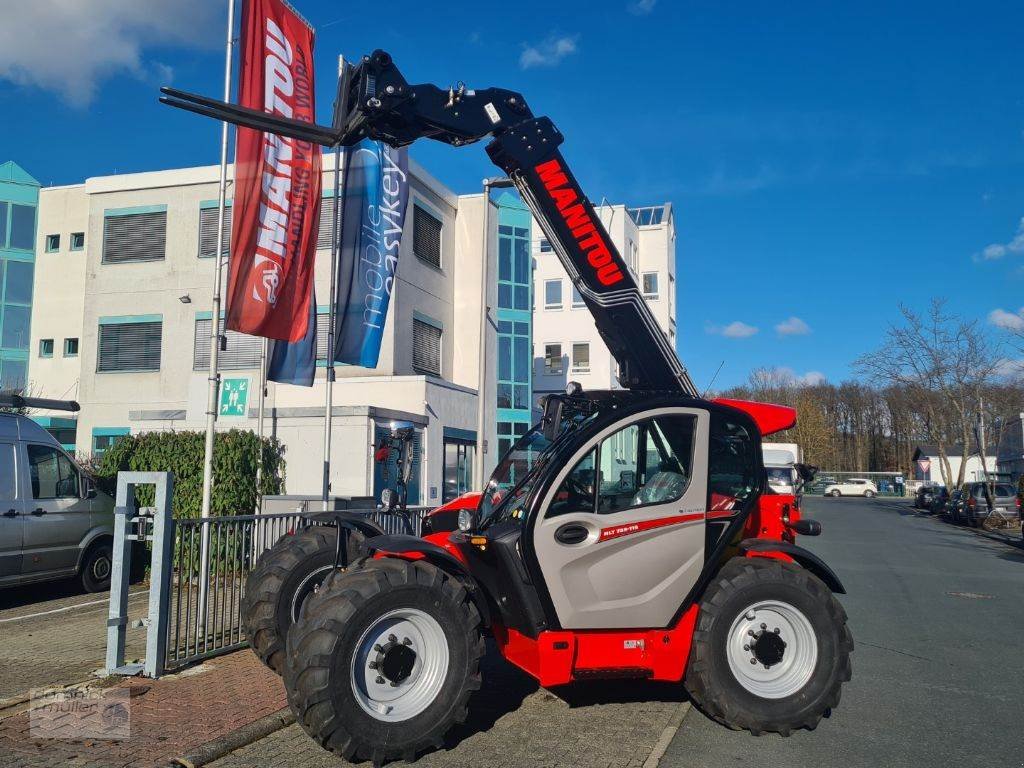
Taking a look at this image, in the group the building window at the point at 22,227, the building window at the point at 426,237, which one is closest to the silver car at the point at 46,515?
the building window at the point at 426,237

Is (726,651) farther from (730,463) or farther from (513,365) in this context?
(513,365)

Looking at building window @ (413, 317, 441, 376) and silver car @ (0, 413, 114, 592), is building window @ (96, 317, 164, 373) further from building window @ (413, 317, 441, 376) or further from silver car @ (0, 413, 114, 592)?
silver car @ (0, 413, 114, 592)

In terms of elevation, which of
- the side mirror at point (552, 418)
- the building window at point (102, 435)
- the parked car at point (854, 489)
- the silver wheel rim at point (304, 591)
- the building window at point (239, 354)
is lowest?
the parked car at point (854, 489)

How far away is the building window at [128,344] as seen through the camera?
25.0 meters

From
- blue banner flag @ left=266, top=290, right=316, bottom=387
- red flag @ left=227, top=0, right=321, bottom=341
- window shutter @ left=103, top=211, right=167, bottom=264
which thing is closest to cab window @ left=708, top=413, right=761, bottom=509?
red flag @ left=227, top=0, right=321, bottom=341

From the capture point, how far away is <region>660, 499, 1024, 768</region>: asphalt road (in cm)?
533

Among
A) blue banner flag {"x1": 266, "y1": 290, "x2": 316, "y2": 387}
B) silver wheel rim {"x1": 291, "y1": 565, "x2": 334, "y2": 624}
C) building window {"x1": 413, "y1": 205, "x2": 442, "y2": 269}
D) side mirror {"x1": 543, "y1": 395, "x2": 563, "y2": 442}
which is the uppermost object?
building window {"x1": 413, "y1": 205, "x2": 442, "y2": 269}

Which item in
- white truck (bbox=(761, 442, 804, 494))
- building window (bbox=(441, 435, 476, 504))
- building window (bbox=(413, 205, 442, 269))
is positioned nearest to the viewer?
building window (bbox=(441, 435, 476, 504))

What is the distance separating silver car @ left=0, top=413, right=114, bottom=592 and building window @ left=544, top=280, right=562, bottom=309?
128ft

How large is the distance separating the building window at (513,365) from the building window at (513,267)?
Result: 0.96 meters

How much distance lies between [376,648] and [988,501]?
1358 inches

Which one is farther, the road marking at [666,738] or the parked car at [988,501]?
the parked car at [988,501]

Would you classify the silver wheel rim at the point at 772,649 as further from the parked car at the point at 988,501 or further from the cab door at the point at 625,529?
the parked car at the point at 988,501

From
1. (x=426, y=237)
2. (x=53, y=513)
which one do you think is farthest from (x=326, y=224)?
(x=53, y=513)
